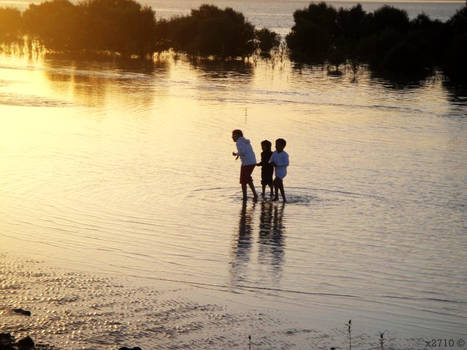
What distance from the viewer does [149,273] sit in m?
11.2

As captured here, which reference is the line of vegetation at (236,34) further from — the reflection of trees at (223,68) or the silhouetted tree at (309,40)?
the reflection of trees at (223,68)

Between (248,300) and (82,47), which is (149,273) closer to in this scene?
(248,300)

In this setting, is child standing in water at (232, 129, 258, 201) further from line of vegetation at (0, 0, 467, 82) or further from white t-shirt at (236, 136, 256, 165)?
line of vegetation at (0, 0, 467, 82)

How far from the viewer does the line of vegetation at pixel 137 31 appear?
55.9 metres

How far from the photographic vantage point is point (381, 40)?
53.2 meters

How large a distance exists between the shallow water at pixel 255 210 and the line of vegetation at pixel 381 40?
17.6 meters

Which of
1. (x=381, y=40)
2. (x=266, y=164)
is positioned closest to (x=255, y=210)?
(x=266, y=164)

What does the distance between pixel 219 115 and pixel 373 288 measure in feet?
60.8

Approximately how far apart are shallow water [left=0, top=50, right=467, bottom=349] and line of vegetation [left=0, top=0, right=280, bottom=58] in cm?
2402

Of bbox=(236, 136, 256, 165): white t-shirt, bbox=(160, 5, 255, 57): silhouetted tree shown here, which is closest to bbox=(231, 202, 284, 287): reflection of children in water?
bbox=(236, 136, 256, 165): white t-shirt

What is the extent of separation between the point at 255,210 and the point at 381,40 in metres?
39.7

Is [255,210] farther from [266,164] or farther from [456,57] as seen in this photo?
[456,57]

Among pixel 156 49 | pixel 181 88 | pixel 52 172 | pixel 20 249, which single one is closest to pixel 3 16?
pixel 156 49

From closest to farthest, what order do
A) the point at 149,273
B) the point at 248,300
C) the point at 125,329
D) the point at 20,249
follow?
the point at 125,329 < the point at 248,300 < the point at 149,273 < the point at 20,249
